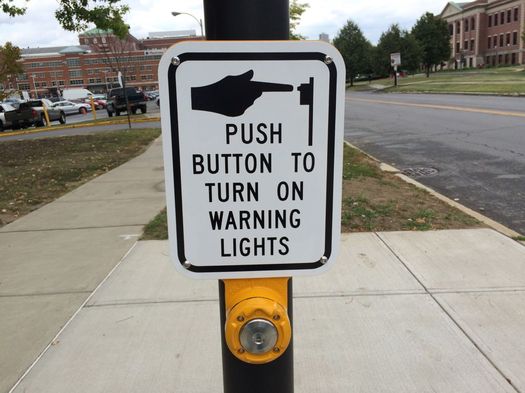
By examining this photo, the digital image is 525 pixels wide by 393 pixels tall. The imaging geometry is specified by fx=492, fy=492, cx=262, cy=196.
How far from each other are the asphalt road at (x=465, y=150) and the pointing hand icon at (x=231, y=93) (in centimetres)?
482

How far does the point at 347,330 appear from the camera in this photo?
3.10 metres

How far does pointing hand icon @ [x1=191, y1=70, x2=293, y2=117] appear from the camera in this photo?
47.2 inches

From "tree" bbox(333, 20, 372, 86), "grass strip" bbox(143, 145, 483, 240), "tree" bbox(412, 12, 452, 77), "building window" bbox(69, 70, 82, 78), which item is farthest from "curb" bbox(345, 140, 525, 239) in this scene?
"building window" bbox(69, 70, 82, 78)

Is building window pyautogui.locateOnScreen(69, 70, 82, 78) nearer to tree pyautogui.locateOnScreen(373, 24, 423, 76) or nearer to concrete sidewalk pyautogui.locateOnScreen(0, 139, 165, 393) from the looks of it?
tree pyautogui.locateOnScreen(373, 24, 423, 76)

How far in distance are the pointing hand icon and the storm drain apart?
7310 millimetres

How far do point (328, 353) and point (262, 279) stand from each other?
5.55ft

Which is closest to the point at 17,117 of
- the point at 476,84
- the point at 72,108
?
the point at 72,108

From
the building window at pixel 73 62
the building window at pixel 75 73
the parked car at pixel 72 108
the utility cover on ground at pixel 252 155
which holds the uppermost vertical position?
the building window at pixel 73 62

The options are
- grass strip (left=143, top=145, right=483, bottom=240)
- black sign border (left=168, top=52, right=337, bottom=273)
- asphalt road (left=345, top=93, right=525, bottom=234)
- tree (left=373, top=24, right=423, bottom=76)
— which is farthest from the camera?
tree (left=373, top=24, right=423, bottom=76)

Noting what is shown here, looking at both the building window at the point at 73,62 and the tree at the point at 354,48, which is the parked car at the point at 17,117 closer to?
the tree at the point at 354,48

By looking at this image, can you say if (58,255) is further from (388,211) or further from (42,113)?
(42,113)

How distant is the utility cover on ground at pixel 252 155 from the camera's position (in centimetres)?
120

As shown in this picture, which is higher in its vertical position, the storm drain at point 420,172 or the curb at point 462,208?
the curb at point 462,208

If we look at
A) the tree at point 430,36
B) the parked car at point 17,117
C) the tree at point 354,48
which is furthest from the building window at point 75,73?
the parked car at point 17,117
